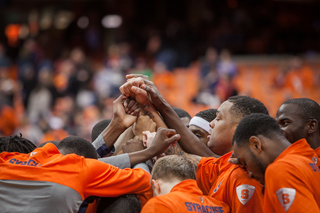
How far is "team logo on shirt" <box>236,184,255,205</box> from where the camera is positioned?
106 inches

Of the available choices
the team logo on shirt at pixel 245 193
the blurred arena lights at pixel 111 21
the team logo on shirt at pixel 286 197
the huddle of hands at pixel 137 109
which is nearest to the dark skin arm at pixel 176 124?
the huddle of hands at pixel 137 109

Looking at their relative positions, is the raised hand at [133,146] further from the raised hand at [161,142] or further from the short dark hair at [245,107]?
the short dark hair at [245,107]

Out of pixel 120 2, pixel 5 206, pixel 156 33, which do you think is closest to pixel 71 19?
pixel 120 2

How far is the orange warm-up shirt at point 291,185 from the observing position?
225 cm

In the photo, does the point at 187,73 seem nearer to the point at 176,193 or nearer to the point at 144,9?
the point at 144,9

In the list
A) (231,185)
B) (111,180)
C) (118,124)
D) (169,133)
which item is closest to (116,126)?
(118,124)

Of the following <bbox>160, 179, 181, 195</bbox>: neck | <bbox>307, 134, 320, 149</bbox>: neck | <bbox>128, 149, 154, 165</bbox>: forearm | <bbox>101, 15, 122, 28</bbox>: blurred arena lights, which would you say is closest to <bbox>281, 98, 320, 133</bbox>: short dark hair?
<bbox>307, 134, 320, 149</bbox>: neck

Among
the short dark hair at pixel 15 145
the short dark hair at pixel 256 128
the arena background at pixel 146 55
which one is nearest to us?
the short dark hair at pixel 256 128

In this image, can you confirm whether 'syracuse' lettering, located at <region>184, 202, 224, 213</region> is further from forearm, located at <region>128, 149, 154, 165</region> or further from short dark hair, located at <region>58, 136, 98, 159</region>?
short dark hair, located at <region>58, 136, 98, 159</region>

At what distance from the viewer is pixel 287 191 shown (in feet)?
7.50

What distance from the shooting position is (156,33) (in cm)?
1552

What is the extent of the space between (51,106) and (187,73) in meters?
5.30

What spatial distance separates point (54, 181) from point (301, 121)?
214 centimetres

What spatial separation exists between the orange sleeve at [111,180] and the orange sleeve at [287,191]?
113cm
